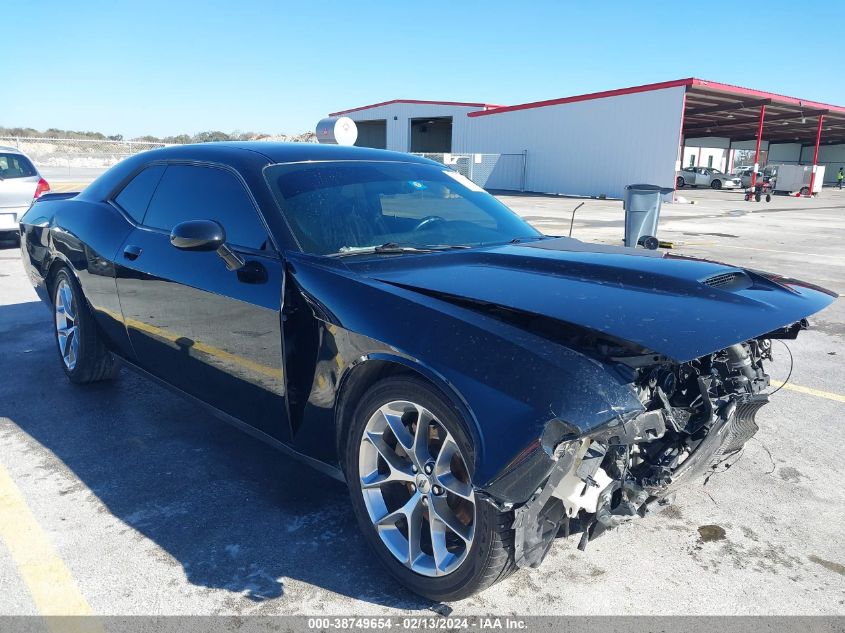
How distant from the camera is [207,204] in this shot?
133 inches

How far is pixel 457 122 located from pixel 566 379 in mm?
38272

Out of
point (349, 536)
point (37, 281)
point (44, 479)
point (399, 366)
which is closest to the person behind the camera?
point (399, 366)

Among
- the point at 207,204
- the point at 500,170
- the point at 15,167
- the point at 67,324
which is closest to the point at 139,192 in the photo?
the point at 207,204

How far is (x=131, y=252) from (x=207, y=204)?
66cm

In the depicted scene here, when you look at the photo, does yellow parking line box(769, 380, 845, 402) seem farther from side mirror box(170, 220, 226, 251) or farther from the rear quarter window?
the rear quarter window

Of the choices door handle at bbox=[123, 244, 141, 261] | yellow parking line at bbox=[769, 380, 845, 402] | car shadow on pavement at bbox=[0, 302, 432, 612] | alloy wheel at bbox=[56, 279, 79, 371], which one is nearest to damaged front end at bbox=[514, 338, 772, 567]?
car shadow on pavement at bbox=[0, 302, 432, 612]

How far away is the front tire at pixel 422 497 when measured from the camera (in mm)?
2154

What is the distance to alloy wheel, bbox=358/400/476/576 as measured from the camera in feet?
7.54

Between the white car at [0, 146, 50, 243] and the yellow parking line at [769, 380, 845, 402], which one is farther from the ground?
the white car at [0, 146, 50, 243]

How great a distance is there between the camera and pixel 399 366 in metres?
2.36

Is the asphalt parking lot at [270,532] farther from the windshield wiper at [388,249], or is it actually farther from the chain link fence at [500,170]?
the chain link fence at [500,170]

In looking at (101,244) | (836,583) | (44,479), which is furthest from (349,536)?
(101,244)

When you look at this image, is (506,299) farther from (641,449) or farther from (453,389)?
(641,449)

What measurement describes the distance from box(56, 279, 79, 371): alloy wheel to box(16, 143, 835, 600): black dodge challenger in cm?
86
